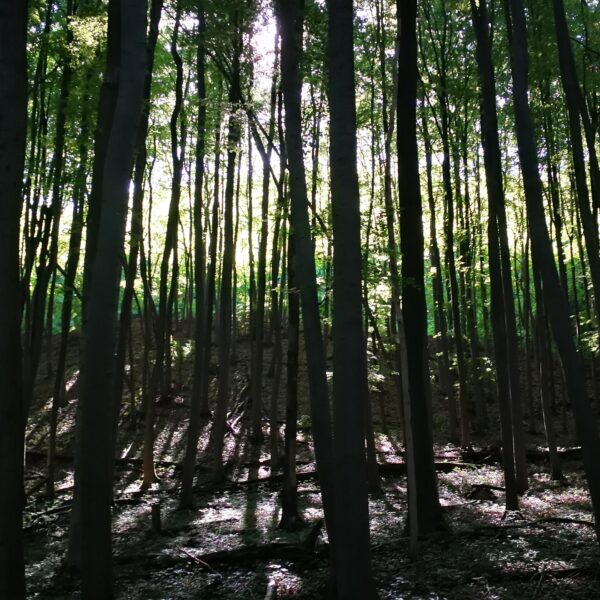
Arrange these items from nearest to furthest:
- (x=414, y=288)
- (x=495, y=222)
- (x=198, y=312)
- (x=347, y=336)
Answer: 1. (x=347, y=336)
2. (x=414, y=288)
3. (x=495, y=222)
4. (x=198, y=312)

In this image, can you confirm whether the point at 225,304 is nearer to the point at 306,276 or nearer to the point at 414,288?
the point at 414,288

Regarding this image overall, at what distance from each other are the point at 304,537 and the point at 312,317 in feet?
11.2

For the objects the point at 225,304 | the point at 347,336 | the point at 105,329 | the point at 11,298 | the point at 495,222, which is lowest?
the point at 347,336

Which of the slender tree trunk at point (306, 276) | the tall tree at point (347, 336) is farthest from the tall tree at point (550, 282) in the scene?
the tall tree at point (347, 336)

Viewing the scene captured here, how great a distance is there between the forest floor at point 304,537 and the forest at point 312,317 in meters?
0.04

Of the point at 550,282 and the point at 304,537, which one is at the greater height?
the point at 550,282

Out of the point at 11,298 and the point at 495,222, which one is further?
the point at 495,222

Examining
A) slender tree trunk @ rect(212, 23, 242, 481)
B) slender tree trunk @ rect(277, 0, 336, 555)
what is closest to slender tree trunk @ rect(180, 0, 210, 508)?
slender tree trunk @ rect(212, 23, 242, 481)

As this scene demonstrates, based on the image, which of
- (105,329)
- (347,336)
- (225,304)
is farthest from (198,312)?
(347,336)

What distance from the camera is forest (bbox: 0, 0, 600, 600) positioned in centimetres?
393

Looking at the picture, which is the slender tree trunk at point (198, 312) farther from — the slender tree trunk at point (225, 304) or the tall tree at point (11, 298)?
the tall tree at point (11, 298)

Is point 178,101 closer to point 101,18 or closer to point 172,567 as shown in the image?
point 101,18

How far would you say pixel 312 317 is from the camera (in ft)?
16.2

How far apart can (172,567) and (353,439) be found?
3549 mm
